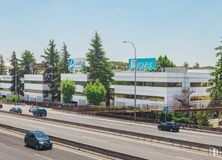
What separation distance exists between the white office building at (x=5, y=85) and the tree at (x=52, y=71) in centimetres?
2352

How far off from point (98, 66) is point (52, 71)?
78.0ft

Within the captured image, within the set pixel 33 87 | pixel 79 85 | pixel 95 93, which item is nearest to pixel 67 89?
pixel 79 85

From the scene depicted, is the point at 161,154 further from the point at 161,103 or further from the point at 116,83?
the point at 116,83

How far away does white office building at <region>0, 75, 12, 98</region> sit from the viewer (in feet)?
440

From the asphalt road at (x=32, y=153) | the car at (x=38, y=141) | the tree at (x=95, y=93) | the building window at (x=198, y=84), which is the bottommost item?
the asphalt road at (x=32, y=153)

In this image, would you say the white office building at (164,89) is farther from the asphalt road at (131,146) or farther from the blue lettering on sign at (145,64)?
the asphalt road at (131,146)

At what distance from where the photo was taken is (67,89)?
98062mm

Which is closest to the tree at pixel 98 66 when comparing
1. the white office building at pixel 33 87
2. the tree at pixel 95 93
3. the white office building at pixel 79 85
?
the white office building at pixel 79 85

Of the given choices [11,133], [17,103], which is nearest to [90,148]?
[11,133]

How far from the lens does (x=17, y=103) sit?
10875 centimetres

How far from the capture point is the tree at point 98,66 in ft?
323

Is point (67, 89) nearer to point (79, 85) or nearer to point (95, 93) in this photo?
point (79, 85)

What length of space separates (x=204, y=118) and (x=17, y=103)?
63595 mm

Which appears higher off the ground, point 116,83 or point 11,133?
point 116,83
